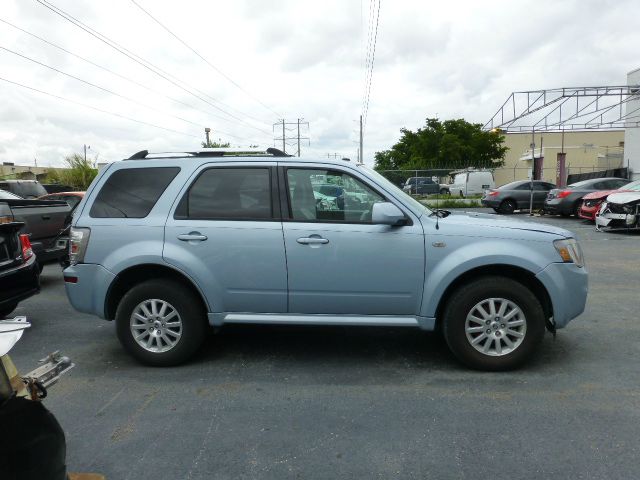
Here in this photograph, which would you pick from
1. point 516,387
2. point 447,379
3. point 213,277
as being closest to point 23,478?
point 213,277

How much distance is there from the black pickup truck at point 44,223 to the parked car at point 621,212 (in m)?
12.9

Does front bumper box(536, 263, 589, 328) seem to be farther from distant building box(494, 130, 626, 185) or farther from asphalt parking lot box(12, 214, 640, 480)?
distant building box(494, 130, 626, 185)

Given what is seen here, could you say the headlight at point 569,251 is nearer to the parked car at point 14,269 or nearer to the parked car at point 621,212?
the parked car at point 14,269

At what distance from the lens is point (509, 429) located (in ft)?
10.6

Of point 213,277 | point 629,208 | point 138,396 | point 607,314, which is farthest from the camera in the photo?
point 629,208

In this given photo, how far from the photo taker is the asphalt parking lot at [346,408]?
2865 mm

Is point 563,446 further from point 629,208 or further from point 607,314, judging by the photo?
point 629,208

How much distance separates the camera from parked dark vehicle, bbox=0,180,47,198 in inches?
611

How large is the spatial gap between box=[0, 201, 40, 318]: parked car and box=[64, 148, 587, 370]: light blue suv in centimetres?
80

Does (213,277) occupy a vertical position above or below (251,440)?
above

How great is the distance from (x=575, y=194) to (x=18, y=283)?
57.2 feet

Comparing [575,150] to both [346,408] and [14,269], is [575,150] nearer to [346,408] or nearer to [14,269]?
[346,408]

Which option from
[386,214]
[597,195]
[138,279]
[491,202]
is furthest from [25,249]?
[491,202]

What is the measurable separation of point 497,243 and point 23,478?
11.3 feet
